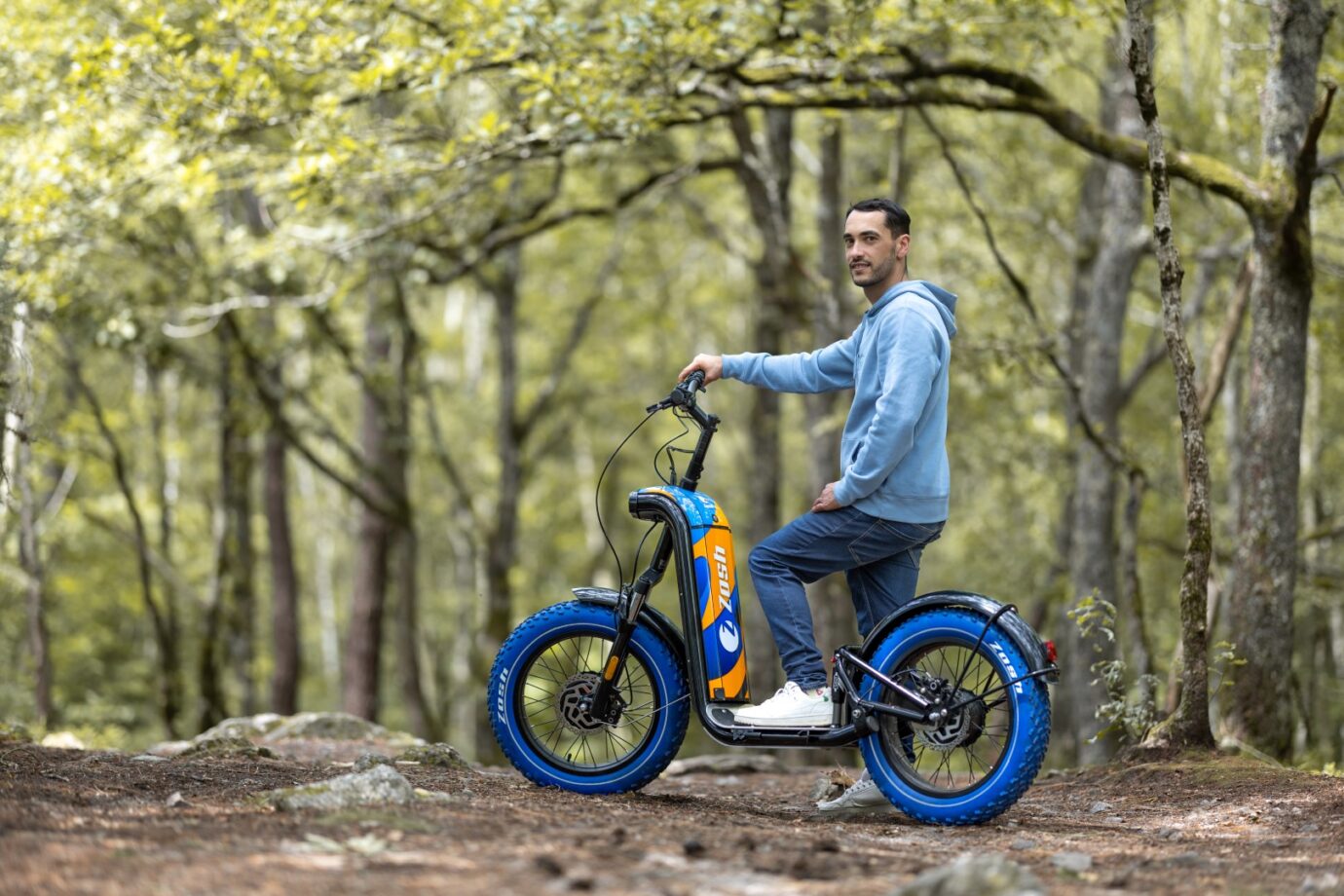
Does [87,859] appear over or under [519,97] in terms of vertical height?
under

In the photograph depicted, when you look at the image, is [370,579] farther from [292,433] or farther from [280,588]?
[280,588]

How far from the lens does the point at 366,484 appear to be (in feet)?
53.8

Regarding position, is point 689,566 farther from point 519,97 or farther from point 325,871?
point 519,97

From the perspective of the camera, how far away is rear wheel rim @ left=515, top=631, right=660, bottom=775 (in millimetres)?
5523

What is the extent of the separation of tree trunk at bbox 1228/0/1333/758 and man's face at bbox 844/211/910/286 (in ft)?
10.4

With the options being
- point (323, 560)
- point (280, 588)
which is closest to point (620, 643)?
point (280, 588)

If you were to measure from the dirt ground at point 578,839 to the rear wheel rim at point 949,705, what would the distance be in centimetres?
22

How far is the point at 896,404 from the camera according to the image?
16.5 feet

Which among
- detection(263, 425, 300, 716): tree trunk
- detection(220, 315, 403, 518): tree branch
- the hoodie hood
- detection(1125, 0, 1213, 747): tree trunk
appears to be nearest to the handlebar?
the hoodie hood

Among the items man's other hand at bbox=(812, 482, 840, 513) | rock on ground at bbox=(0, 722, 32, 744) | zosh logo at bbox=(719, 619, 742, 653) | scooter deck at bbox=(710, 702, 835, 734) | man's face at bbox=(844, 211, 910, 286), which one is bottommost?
rock on ground at bbox=(0, 722, 32, 744)

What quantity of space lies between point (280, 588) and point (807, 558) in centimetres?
1345

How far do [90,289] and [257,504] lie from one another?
769 inches

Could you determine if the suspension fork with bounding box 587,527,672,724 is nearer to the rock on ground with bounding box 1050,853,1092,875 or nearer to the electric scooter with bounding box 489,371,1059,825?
the electric scooter with bounding box 489,371,1059,825

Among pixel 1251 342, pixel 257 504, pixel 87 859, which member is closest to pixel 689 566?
pixel 87 859
